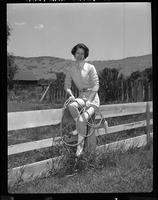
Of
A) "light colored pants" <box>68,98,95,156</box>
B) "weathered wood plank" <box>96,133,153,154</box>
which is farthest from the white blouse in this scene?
"weathered wood plank" <box>96,133,153,154</box>

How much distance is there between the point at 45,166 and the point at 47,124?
12.3 inches

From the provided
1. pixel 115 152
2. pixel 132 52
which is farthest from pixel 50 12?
pixel 115 152

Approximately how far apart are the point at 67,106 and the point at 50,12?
2.30 ft

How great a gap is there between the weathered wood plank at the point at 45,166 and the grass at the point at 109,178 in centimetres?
4

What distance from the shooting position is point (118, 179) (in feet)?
10.6

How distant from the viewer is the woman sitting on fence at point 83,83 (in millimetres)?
3232

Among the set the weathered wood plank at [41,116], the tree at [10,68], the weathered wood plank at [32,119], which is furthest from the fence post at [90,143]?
the tree at [10,68]

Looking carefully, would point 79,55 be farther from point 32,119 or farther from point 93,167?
point 93,167

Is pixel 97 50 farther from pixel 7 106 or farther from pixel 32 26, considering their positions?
pixel 7 106

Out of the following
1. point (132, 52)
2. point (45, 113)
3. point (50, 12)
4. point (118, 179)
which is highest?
point (50, 12)

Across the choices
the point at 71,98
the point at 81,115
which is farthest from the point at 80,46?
the point at 81,115

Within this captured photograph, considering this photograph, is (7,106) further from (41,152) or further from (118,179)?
(118,179)

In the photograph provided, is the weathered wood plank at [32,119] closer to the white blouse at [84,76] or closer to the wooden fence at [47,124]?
the wooden fence at [47,124]

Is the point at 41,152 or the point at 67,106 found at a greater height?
the point at 67,106
